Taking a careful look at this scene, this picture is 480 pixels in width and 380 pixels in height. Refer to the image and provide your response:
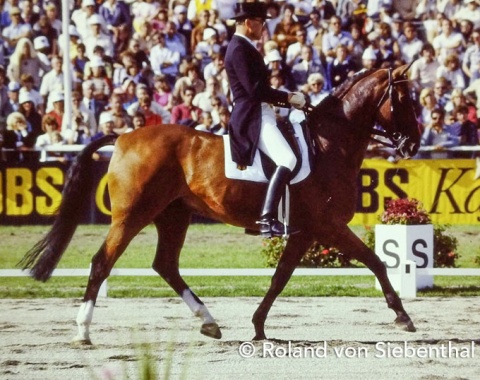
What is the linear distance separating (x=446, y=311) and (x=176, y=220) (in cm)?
278

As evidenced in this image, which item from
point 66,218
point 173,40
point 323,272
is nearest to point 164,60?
point 173,40

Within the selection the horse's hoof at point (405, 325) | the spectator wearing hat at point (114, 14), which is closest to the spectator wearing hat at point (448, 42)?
the spectator wearing hat at point (114, 14)

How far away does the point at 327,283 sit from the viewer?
42.5 ft

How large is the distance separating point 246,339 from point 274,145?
5.05 feet

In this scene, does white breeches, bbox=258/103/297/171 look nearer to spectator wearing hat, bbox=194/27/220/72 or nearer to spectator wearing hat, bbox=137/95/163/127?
spectator wearing hat, bbox=137/95/163/127

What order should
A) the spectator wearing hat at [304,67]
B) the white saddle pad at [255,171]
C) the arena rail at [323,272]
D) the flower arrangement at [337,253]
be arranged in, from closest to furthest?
the white saddle pad at [255,171] < the arena rail at [323,272] < the flower arrangement at [337,253] < the spectator wearing hat at [304,67]

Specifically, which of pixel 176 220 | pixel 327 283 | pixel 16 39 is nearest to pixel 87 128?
pixel 16 39

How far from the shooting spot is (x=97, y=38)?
734 inches

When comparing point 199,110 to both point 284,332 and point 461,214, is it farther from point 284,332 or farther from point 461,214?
point 284,332

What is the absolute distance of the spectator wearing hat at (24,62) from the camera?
60.3 feet

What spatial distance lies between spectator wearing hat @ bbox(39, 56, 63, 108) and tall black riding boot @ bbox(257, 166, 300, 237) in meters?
9.75

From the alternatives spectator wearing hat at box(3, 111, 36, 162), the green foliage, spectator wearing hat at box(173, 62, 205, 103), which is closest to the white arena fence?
the green foliage

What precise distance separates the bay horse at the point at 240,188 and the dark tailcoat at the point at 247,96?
0.86ft

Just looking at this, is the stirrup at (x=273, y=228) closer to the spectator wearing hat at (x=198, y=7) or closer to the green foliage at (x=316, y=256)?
the green foliage at (x=316, y=256)
